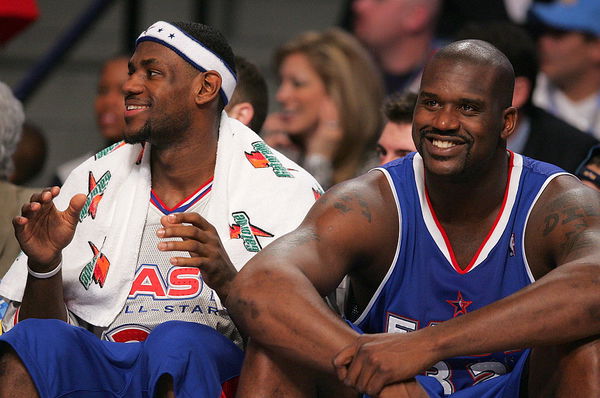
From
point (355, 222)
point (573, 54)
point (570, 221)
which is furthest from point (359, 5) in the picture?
point (570, 221)

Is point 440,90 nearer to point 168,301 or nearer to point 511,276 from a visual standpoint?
point 511,276

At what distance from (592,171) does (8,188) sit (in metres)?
2.21

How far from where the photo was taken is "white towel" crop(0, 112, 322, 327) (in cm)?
338

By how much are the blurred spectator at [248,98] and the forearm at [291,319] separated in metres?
1.57

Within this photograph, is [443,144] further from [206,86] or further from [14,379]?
[14,379]

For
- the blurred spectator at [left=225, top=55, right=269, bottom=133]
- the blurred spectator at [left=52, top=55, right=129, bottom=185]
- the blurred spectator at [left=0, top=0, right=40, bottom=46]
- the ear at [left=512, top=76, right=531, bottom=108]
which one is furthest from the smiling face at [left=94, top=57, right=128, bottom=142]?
the ear at [left=512, top=76, right=531, bottom=108]

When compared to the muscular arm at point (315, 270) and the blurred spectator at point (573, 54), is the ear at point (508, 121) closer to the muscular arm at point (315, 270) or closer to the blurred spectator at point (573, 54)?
the muscular arm at point (315, 270)

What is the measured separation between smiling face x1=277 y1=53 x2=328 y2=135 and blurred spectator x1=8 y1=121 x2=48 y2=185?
1.33m

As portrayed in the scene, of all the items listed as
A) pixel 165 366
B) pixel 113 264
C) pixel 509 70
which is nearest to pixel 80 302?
pixel 113 264

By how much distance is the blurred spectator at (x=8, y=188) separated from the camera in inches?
153

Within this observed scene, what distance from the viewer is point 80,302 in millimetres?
3430

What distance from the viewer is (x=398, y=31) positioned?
6.25 metres

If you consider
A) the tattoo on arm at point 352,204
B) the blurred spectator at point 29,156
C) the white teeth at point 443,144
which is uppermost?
the white teeth at point 443,144

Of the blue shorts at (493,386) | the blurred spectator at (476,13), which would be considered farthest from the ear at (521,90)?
the blue shorts at (493,386)
